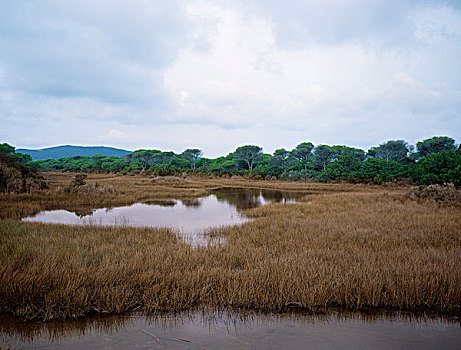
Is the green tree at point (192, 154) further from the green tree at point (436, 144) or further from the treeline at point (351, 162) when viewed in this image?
the green tree at point (436, 144)

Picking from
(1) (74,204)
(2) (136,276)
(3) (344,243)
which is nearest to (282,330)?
(2) (136,276)

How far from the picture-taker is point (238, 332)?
3.72 meters

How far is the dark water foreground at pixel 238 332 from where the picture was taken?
3430mm

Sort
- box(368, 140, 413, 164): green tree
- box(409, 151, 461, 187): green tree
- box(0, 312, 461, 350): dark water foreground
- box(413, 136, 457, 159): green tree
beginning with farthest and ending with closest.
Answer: box(368, 140, 413, 164): green tree
box(413, 136, 457, 159): green tree
box(409, 151, 461, 187): green tree
box(0, 312, 461, 350): dark water foreground

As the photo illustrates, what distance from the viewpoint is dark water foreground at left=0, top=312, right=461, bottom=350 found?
11.3ft

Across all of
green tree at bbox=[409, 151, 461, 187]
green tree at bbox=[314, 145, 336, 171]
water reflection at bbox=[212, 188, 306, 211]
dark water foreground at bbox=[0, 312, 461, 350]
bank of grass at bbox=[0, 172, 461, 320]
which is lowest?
water reflection at bbox=[212, 188, 306, 211]

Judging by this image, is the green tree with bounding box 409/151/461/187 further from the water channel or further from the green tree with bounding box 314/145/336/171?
the green tree with bounding box 314/145/336/171

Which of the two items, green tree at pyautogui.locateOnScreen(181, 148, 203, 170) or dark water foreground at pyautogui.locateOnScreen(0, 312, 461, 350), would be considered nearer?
dark water foreground at pyautogui.locateOnScreen(0, 312, 461, 350)

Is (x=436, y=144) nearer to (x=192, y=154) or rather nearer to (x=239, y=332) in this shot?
(x=239, y=332)

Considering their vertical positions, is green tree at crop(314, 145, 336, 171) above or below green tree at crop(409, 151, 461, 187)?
above

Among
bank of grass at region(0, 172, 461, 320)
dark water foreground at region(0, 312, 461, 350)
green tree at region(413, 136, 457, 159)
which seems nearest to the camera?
dark water foreground at region(0, 312, 461, 350)

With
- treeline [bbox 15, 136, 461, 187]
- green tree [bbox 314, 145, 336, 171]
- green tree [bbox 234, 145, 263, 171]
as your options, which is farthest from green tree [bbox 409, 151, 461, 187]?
green tree [bbox 234, 145, 263, 171]

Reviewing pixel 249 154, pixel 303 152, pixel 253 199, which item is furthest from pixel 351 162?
pixel 249 154

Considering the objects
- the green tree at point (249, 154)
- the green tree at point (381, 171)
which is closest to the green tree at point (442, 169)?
the green tree at point (381, 171)
